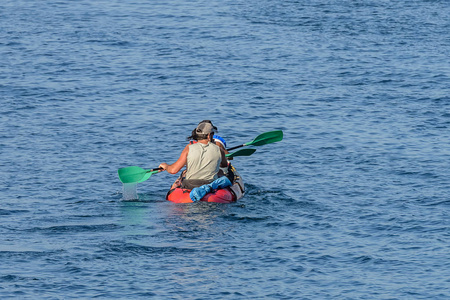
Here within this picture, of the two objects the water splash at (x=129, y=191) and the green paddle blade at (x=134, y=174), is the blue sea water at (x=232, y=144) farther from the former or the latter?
the green paddle blade at (x=134, y=174)

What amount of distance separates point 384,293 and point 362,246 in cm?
209

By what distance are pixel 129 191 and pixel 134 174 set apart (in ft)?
1.30

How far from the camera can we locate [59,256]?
1421 centimetres

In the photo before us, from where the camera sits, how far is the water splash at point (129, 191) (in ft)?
60.0

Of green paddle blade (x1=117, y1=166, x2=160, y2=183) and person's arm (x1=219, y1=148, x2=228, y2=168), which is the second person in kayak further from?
green paddle blade (x1=117, y1=166, x2=160, y2=183)

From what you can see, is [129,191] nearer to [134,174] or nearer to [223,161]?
[134,174]

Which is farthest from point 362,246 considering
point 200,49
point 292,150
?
point 200,49

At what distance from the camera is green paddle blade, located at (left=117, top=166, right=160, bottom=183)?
1841 cm

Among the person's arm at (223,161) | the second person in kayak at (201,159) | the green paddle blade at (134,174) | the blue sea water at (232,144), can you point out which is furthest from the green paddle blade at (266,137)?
the green paddle blade at (134,174)

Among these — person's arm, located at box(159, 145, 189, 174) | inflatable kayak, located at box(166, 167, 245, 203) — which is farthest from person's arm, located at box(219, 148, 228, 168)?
person's arm, located at box(159, 145, 189, 174)

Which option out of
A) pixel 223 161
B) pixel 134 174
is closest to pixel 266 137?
pixel 223 161

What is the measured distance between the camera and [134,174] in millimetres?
18547

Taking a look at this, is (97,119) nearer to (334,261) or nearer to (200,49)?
(200,49)

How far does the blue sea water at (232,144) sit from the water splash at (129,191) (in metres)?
0.36
